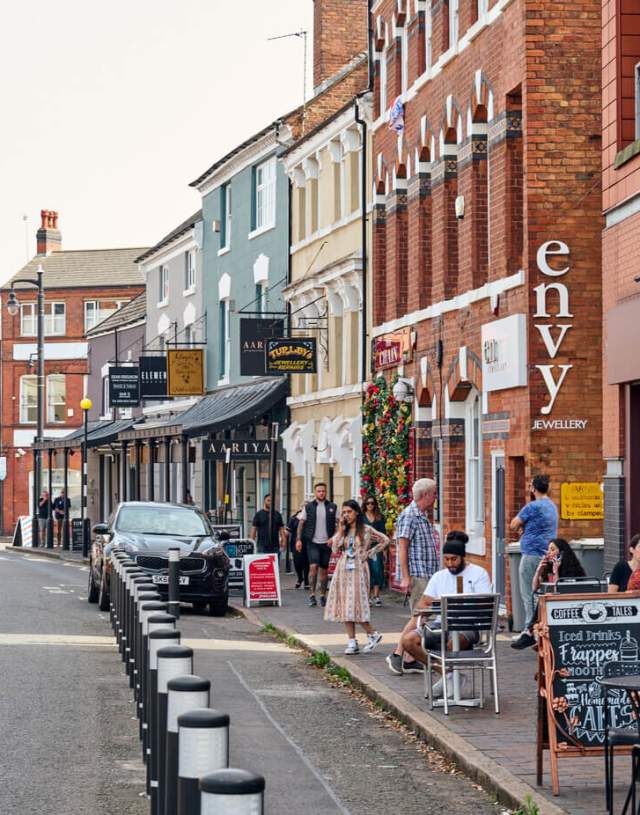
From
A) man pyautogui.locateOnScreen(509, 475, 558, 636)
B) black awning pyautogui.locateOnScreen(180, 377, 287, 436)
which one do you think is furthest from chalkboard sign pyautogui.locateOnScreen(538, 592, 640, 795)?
black awning pyautogui.locateOnScreen(180, 377, 287, 436)

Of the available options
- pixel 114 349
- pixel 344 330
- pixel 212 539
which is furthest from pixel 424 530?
pixel 114 349

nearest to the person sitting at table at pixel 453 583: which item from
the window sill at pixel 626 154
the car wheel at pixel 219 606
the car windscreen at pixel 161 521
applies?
the window sill at pixel 626 154

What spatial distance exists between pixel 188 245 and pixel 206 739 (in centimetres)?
4686

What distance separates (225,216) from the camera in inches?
1860

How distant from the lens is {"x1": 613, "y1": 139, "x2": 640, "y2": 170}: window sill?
16422 millimetres

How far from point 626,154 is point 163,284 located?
39.6 m

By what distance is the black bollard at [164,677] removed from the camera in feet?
25.2

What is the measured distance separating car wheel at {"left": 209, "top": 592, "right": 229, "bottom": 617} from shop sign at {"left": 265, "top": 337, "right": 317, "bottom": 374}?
10.5m

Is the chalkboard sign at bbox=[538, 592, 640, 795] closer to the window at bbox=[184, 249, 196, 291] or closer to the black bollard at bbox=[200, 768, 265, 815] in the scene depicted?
the black bollard at bbox=[200, 768, 265, 815]

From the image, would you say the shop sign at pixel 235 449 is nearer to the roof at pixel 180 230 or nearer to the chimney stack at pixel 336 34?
the chimney stack at pixel 336 34

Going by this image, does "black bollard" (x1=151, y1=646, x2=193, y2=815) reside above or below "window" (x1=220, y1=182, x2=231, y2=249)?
below

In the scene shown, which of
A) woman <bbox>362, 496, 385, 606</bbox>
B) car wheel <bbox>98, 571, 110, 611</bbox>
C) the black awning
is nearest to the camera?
car wheel <bbox>98, 571, 110, 611</bbox>

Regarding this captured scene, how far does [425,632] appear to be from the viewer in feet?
45.1

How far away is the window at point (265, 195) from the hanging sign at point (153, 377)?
221 inches
